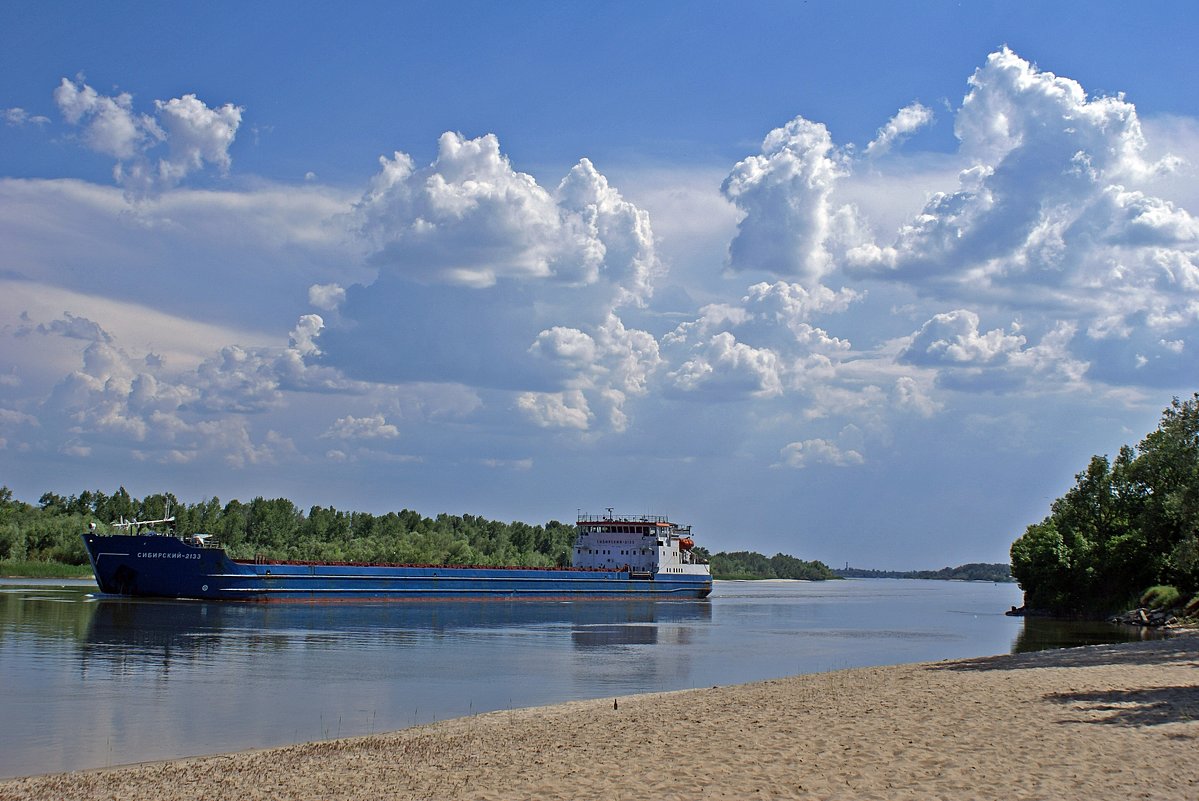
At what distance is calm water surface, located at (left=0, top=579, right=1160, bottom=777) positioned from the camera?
23250mm

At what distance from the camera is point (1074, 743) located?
1627 cm

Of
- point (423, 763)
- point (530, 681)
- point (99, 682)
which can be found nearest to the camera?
point (423, 763)

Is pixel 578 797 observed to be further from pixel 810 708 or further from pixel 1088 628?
pixel 1088 628

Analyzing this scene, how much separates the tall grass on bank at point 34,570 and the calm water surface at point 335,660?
35.6 m

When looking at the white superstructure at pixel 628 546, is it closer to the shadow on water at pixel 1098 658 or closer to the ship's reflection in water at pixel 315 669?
the ship's reflection in water at pixel 315 669

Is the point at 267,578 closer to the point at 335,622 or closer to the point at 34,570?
the point at 335,622

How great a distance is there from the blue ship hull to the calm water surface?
182 cm

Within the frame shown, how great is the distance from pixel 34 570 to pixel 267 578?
51.5 meters

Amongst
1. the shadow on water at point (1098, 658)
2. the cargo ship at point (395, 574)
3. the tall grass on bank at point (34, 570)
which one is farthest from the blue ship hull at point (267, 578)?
the shadow on water at point (1098, 658)

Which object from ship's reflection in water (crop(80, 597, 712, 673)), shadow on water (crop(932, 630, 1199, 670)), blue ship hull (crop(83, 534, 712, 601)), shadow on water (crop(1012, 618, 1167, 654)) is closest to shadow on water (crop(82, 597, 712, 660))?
ship's reflection in water (crop(80, 597, 712, 673))

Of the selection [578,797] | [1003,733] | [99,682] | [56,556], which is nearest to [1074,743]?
[1003,733]

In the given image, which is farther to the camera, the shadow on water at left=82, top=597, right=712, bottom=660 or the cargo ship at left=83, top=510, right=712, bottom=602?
the cargo ship at left=83, top=510, right=712, bottom=602

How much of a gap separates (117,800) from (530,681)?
62.3 ft

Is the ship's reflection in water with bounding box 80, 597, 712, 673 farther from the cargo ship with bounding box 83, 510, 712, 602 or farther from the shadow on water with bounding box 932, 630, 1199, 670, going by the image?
the shadow on water with bounding box 932, 630, 1199, 670
